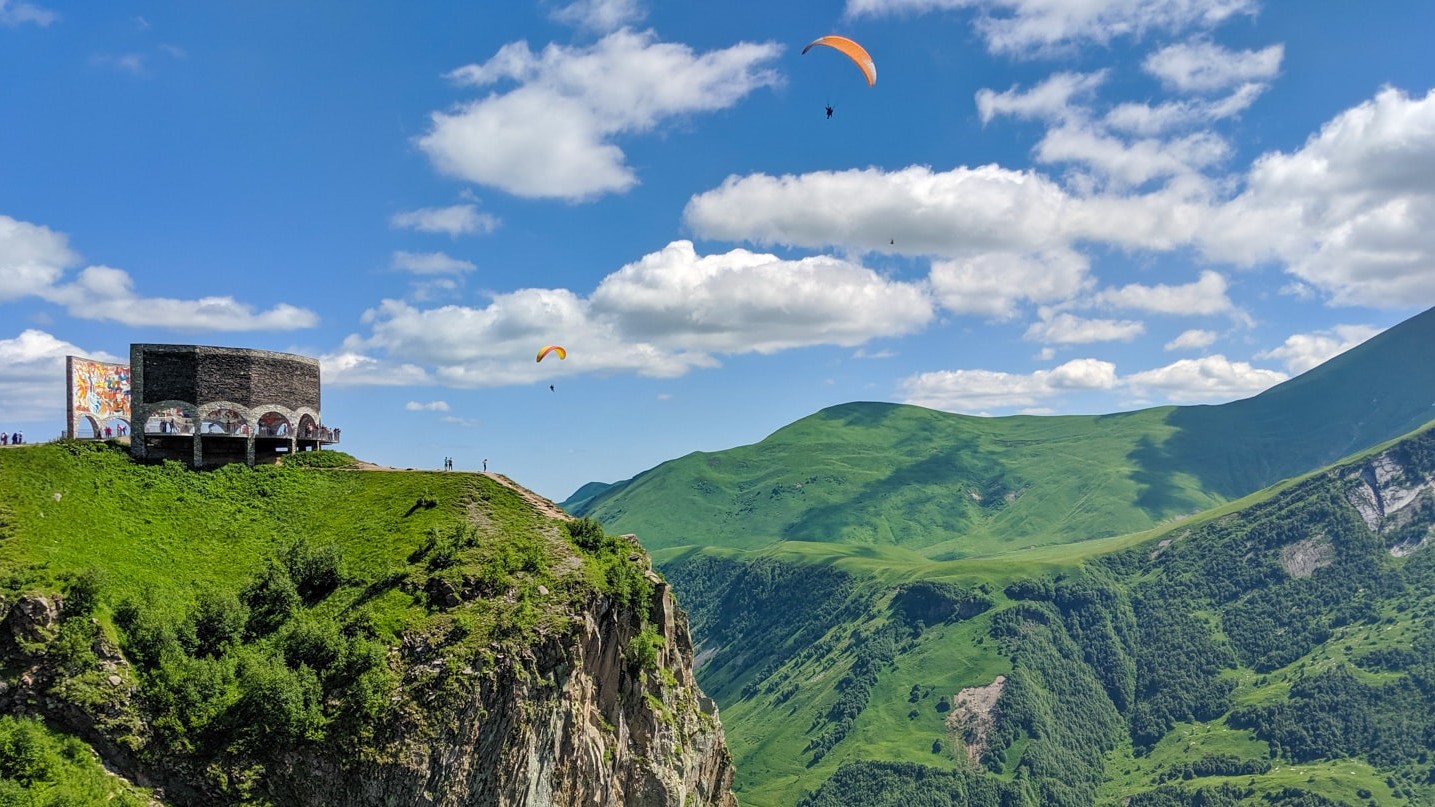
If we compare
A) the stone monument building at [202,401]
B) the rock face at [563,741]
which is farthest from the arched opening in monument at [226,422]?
the rock face at [563,741]

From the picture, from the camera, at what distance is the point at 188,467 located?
278ft

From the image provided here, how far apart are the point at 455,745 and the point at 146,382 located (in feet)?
145

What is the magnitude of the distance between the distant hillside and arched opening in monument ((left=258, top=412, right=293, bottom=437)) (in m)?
4.67

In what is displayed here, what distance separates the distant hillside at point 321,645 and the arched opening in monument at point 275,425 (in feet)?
15.3

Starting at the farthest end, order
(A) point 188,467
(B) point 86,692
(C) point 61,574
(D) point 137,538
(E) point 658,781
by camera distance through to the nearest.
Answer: (A) point 188,467 < (E) point 658,781 < (D) point 137,538 < (C) point 61,574 < (B) point 86,692

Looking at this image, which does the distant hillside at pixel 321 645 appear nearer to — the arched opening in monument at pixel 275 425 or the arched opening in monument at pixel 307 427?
the arched opening in monument at pixel 275 425

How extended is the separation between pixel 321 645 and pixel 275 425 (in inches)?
1284

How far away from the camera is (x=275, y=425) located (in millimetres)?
91688


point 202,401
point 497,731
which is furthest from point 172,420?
point 497,731

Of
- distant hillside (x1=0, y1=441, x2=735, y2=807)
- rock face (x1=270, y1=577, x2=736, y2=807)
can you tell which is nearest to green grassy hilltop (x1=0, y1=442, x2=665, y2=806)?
distant hillside (x1=0, y1=441, x2=735, y2=807)

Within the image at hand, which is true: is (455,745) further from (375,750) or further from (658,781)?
(658,781)

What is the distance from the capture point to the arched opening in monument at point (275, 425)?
3580 inches

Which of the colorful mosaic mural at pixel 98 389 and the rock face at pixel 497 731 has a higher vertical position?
the colorful mosaic mural at pixel 98 389

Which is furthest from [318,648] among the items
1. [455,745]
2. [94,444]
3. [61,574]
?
[94,444]
